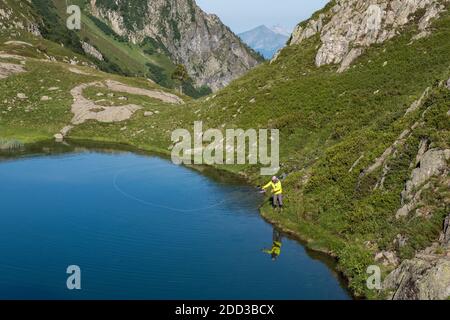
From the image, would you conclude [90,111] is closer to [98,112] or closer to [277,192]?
[98,112]

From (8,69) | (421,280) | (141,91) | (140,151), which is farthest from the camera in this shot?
(141,91)

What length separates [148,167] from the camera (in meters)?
64.9

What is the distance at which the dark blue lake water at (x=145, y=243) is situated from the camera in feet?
96.7

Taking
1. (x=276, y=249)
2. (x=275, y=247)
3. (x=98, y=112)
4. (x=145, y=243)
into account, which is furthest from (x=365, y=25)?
(x=145, y=243)

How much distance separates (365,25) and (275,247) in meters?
47.4

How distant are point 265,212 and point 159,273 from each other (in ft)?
50.6

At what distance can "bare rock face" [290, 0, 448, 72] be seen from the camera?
71.6 metres

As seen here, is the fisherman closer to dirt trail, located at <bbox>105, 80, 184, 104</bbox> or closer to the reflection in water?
the reflection in water

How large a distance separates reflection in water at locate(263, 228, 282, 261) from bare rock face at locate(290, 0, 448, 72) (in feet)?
127

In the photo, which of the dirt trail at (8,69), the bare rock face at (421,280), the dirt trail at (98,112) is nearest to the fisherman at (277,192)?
the bare rock face at (421,280)

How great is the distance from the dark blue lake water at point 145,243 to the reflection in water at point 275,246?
1.23 ft

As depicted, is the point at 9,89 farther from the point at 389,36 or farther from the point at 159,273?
the point at 159,273

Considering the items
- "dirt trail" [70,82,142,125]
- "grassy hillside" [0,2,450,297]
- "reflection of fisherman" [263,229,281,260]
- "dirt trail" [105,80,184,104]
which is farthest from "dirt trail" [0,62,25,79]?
"reflection of fisherman" [263,229,281,260]

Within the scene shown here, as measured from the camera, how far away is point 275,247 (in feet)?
121
